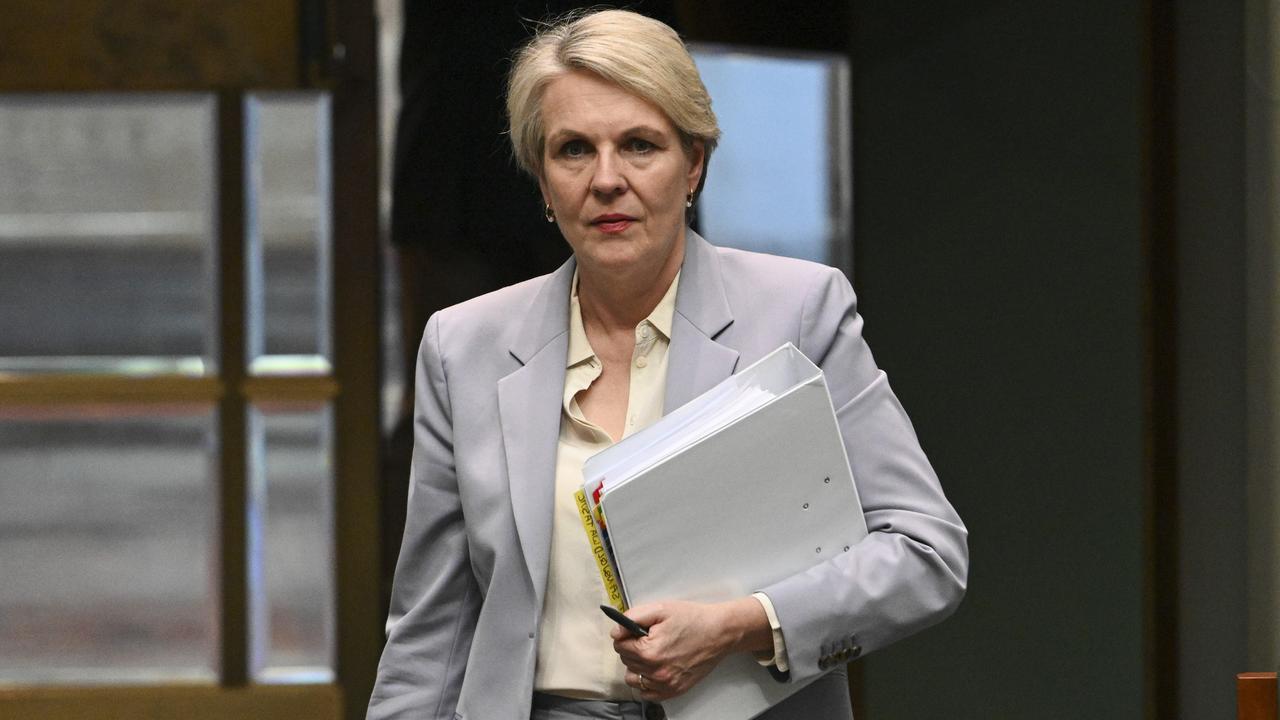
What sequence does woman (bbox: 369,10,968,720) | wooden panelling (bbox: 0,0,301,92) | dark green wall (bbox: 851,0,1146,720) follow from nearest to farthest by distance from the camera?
woman (bbox: 369,10,968,720) → dark green wall (bbox: 851,0,1146,720) → wooden panelling (bbox: 0,0,301,92)

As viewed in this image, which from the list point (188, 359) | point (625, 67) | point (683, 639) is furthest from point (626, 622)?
point (188, 359)

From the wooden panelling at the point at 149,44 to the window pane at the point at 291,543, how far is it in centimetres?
80

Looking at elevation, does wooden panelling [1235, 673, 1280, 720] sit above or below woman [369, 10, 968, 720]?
below

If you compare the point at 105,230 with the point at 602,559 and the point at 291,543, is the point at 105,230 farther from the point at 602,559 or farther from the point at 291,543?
the point at 602,559

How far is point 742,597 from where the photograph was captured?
5.23 ft

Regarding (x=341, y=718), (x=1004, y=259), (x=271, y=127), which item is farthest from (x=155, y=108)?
(x=1004, y=259)

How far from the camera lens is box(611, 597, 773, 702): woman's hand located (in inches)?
60.6

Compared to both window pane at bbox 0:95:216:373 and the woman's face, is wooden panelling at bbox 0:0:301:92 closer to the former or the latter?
window pane at bbox 0:95:216:373

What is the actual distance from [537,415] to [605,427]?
0.28 feet

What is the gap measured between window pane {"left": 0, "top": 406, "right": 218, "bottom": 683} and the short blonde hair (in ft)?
6.69

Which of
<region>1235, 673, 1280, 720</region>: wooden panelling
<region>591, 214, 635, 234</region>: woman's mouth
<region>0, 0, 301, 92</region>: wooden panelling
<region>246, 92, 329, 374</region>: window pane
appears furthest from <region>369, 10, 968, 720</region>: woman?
<region>0, 0, 301, 92</region>: wooden panelling

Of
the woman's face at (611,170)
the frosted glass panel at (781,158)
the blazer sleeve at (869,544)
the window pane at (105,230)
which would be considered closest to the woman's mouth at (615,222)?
the woman's face at (611,170)

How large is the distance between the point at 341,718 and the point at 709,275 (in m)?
2.17

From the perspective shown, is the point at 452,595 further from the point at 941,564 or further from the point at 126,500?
the point at 126,500
